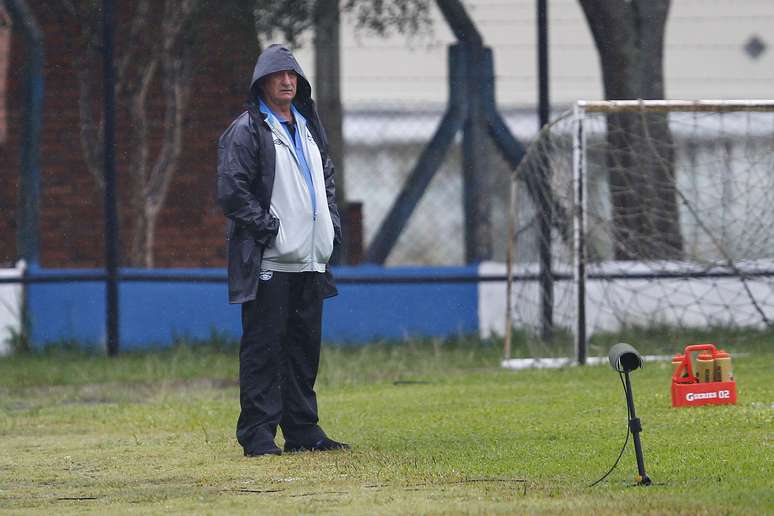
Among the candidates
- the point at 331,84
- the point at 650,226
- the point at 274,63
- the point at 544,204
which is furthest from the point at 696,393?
the point at 331,84

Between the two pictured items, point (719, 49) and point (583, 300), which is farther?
point (719, 49)

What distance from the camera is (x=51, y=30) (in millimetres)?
12969

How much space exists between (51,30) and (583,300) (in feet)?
16.6

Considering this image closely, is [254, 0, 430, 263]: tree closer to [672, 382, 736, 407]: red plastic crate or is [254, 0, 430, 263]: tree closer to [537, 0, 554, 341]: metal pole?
[537, 0, 554, 341]: metal pole

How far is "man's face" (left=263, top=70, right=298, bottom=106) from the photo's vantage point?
23.6ft

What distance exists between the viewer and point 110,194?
41.4 feet

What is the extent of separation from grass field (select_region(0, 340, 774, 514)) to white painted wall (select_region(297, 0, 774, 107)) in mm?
2280

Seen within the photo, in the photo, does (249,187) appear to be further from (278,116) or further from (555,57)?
(555,57)

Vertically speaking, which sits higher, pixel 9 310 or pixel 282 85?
pixel 282 85

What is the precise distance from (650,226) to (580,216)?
182 cm

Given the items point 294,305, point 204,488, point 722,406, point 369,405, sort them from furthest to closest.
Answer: point 369,405
point 722,406
point 294,305
point 204,488

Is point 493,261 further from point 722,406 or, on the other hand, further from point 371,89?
point 722,406

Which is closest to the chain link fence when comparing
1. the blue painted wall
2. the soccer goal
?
the blue painted wall

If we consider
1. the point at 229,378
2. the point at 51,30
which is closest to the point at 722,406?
the point at 229,378
